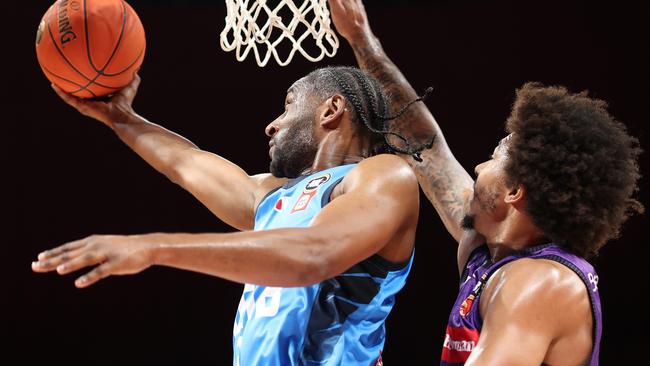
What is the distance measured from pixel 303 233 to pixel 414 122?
1.31 metres

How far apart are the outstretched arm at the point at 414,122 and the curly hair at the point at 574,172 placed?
0.56 meters

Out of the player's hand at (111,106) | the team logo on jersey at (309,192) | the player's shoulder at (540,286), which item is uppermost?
the player's hand at (111,106)

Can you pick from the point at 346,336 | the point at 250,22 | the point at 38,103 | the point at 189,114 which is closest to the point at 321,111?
the point at 250,22

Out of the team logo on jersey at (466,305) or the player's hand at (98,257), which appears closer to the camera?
the player's hand at (98,257)

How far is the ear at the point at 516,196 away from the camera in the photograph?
195 cm

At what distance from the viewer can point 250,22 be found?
2572 millimetres

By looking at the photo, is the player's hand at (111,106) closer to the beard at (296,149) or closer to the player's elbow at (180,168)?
the player's elbow at (180,168)

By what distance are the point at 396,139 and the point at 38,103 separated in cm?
261

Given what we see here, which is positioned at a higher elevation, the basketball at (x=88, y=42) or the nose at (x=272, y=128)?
the basketball at (x=88, y=42)

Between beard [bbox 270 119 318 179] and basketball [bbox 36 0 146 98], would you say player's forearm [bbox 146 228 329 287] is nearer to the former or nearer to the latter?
beard [bbox 270 119 318 179]

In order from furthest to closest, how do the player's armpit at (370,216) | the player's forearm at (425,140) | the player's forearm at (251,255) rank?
1. the player's forearm at (425,140)
2. the player's armpit at (370,216)
3. the player's forearm at (251,255)

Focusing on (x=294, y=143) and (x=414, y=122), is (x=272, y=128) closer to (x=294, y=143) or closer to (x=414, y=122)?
(x=294, y=143)

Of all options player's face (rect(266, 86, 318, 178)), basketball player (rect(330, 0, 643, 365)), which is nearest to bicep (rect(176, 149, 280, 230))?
player's face (rect(266, 86, 318, 178))

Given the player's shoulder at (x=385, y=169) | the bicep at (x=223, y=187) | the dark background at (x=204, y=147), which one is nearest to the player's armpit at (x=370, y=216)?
the player's shoulder at (x=385, y=169)
